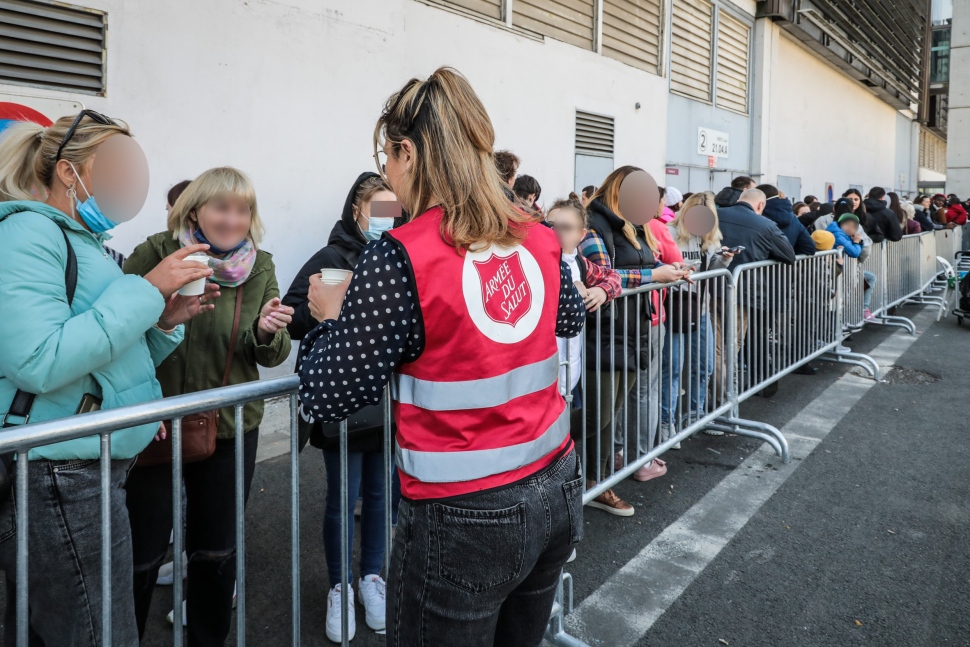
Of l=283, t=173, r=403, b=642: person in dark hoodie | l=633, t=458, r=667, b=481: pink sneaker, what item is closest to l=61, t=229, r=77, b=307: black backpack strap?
l=283, t=173, r=403, b=642: person in dark hoodie

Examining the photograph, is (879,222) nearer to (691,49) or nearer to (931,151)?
(691,49)

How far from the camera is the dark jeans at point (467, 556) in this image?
1.49 metres

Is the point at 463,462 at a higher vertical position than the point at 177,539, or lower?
higher

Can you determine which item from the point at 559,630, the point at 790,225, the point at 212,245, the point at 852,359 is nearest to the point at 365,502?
the point at 559,630

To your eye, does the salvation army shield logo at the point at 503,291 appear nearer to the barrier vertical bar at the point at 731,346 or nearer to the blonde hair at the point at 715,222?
the barrier vertical bar at the point at 731,346

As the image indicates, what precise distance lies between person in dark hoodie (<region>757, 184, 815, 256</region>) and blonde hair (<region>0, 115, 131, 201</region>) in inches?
227

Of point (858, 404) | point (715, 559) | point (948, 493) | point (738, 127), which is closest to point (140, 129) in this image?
point (715, 559)

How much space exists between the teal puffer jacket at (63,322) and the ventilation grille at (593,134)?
8076 mm

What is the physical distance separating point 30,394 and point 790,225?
253 inches

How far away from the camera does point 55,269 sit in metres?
1.68

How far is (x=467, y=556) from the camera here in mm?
1493

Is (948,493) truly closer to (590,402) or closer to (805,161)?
(590,402)

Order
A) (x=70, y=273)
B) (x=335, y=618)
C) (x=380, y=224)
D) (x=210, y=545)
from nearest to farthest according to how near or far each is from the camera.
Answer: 1. (x=70, y=273)
2. (x=210, y=545)
3. (x=380, y=224)
4. (x=335, y=618)

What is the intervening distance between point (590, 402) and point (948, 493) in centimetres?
234
